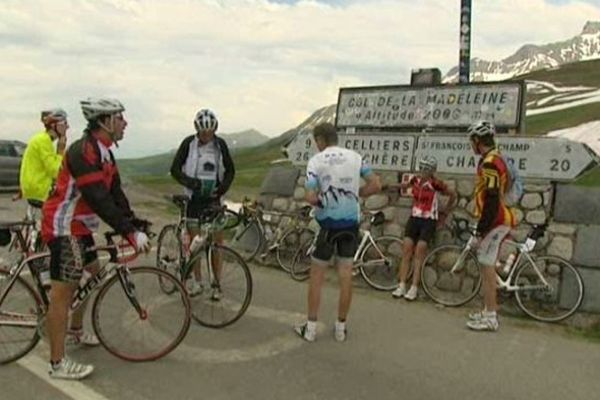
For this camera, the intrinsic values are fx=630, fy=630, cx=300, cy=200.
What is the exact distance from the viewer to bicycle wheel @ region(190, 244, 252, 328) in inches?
260

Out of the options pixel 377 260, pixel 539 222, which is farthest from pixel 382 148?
pixel 539 222

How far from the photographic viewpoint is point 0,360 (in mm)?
5391

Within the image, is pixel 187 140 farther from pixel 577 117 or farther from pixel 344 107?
pixel 577 117

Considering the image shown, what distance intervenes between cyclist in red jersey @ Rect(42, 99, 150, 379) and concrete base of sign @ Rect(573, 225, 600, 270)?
17.1 feet

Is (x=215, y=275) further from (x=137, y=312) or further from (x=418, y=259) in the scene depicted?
(x=418, y=259)

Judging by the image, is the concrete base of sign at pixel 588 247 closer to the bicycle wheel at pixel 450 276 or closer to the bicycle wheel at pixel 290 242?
the bicycle wheel at pixel 450 276

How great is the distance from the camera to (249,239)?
35.4ft

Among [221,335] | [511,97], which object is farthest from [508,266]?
[221,335]

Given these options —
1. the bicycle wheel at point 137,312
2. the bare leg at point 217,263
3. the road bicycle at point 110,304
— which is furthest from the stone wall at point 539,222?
the road bicycle at point 110,304

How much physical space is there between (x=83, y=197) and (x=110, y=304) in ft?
3.60

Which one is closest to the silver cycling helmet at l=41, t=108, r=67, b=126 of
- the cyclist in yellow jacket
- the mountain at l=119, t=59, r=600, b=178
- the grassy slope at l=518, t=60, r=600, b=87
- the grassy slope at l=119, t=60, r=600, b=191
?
the cyclist in yellow jacket

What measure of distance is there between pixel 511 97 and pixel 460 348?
3.95 m

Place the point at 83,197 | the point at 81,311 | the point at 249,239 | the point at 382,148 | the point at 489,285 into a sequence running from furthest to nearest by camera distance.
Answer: the point at 249,239, the point at 382,148, the point at 489,285, the point at 81,311, the point at 83,197

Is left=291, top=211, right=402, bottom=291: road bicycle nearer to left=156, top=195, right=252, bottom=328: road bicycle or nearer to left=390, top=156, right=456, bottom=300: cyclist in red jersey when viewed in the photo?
left=390, top=156, right=456, bottom=300: cyclist in red jersey
